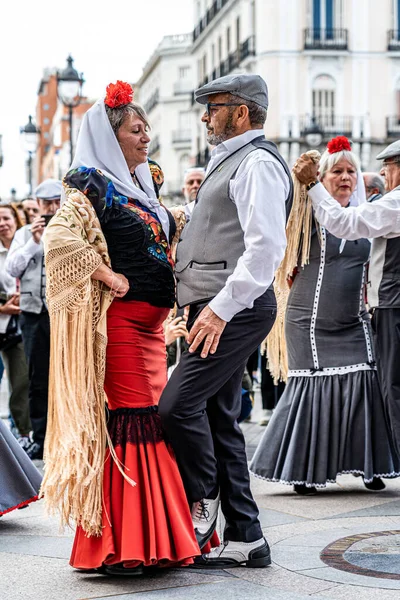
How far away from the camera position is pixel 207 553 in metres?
5.12

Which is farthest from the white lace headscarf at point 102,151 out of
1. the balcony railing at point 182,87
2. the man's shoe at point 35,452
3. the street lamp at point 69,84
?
the balcony railing at point 182,87

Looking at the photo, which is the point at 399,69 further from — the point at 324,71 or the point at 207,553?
the point at 207,553

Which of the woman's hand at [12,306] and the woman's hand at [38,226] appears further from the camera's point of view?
the woman's hand at [12,306]

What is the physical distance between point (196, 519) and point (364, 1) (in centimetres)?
5286

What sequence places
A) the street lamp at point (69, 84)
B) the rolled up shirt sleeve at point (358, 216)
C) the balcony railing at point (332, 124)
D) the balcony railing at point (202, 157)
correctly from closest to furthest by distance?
the rolled up shirt sleeve at point (358, 216)
the street lamp at point (69, 84)
the balcony railing at point (332, 124)
the balcony railing at point (202, 157)

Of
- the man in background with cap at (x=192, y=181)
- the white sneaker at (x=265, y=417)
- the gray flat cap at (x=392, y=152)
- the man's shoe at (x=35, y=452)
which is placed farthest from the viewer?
the white sneaker at (x=265, y=417)

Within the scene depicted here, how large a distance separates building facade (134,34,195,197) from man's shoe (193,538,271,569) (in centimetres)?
7082

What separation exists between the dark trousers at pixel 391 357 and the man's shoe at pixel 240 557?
1880 mm

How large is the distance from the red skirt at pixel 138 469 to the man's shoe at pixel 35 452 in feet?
12.5

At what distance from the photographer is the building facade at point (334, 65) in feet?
179

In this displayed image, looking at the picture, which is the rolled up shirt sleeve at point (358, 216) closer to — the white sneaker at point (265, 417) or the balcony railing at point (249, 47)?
the white sneaker at point (265, 417)

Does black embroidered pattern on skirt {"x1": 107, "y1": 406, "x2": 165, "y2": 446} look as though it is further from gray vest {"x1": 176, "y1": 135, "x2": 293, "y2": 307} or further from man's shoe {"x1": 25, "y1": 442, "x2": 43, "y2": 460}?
man's shoe {"x1": 25, "y1": 442, "x2": 43, "y2": 460}

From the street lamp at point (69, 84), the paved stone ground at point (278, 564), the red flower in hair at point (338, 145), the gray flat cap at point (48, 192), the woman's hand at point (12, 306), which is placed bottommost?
the paved stone ground at point (278, 564)

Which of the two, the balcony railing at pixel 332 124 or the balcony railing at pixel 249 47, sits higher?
the balcony railing at pixel 249 47
